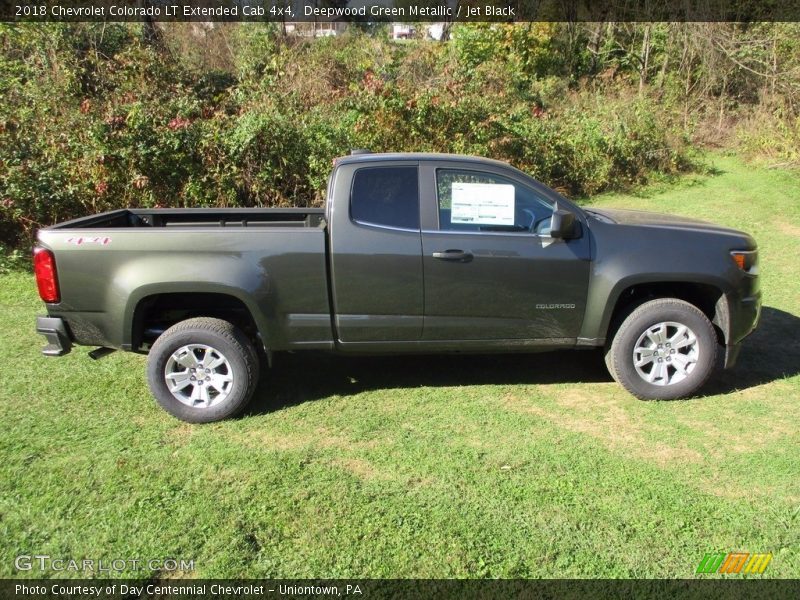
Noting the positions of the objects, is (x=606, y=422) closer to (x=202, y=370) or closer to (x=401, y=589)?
(x=401, y=589)

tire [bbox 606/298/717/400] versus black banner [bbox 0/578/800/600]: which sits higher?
tire [bbox 606/298/717/400]

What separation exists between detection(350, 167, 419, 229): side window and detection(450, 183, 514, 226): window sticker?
0.29 m

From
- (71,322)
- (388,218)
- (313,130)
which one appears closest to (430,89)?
(313,130)

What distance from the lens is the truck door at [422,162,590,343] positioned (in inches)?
181

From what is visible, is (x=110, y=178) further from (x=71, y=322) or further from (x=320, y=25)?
(x=320, y=25)

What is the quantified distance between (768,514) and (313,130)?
806 cm

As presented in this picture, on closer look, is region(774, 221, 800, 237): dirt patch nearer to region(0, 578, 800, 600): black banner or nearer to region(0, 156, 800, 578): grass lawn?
region(0, 156, 800, 578): grass lawn

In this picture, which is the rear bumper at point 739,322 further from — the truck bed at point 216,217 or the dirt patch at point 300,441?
the truck bed at point 216,217

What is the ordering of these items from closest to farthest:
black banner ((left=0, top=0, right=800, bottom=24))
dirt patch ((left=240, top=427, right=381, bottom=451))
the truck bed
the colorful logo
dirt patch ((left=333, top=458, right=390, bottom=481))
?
the colorful logo
dirt patch ((left=333, top=458, right=390, bottom=481))
dirt patch ((left=240, top=427, right=381, bottom=451))
the truck bed
black banner ((left=0, top=0, right=800, bottom=24))

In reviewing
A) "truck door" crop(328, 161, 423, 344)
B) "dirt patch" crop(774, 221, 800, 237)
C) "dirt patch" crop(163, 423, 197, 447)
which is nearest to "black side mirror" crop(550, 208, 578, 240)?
"truck door" crop(328, 161, 423, 344)

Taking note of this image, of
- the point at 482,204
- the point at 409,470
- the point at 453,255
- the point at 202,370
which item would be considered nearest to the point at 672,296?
the point at 482,204

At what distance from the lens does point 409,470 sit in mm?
3904

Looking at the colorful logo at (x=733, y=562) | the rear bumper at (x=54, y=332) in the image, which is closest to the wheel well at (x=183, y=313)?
the rear bumper at (x=54, y=332)

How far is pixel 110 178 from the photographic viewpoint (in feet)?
28.3
